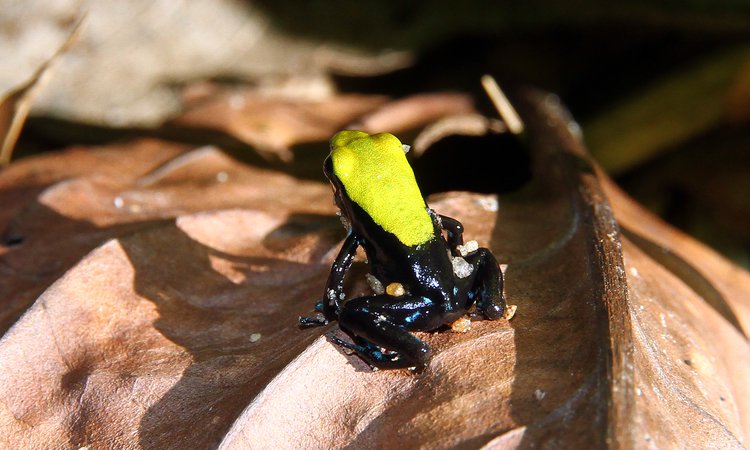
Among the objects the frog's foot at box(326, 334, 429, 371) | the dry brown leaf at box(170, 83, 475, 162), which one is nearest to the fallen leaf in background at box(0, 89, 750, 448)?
the frog's foot at box(326, 334, 429, 371)

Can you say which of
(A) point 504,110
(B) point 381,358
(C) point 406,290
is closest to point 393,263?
(C) point 406,290

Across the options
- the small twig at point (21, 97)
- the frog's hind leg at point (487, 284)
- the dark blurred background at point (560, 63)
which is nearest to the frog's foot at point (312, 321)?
the frog's hind leg at point (487, 284)

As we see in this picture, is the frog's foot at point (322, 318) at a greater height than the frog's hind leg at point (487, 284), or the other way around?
the frog's hind leg at point (487, 284)

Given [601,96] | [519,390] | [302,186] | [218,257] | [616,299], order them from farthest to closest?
[601,96]
[302,186]
[218,257]
[616,299]
[519,390]

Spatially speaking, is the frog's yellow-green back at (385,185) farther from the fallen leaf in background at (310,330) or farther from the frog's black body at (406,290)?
the fallen leaf in background at (310,330)

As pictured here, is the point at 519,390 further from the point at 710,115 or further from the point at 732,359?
the point at 710,115

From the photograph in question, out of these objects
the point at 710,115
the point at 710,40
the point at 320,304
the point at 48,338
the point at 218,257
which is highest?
the point at 710,40

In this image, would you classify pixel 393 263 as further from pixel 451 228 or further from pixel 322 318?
pixel 322 318

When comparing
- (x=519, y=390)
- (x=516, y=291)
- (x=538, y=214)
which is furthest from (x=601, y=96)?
(x=519, y=390)
